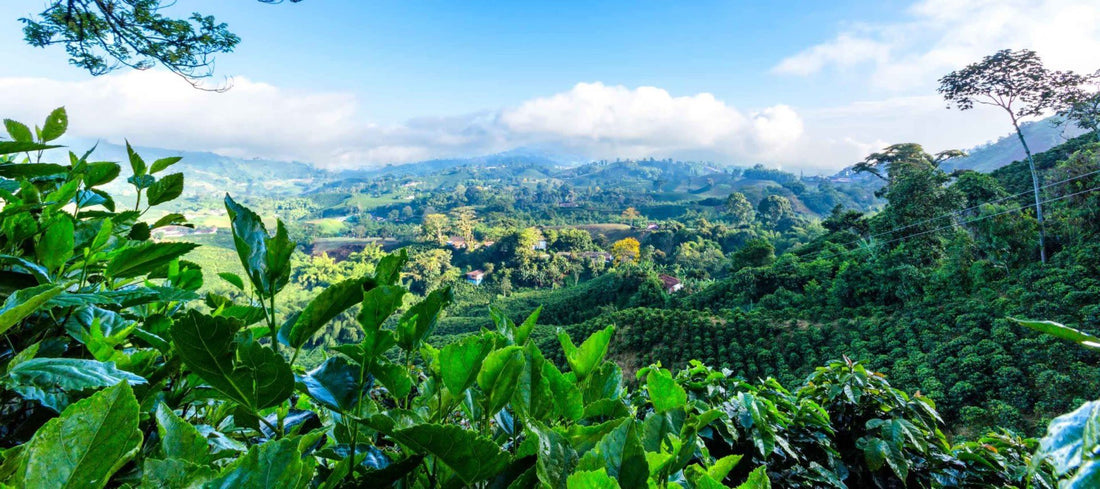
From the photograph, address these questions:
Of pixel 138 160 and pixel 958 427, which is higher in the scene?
pixel 138 160

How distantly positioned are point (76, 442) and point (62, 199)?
692mm

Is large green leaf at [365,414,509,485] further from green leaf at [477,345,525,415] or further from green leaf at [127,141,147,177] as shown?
green leaf at [127,141,147,177]

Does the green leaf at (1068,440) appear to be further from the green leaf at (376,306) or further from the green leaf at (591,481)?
the green leaf at (376,306)

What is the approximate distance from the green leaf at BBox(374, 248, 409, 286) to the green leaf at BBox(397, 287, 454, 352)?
4cm

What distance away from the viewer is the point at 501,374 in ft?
1.30

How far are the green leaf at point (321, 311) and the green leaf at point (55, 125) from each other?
813 mm

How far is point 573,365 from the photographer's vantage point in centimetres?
54

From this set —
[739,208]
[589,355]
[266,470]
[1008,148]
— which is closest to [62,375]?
[266,470]

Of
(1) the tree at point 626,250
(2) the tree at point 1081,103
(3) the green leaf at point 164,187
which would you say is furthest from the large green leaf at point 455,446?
(1) the tree at point 626,250

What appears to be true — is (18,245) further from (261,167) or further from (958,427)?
(261,167)

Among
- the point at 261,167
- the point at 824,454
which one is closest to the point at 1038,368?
the point at 824,454

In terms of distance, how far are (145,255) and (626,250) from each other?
37622 mm

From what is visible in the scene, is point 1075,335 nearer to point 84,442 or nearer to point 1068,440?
point 1068,440

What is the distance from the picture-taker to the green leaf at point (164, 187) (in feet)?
2.47
